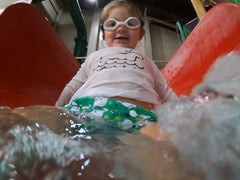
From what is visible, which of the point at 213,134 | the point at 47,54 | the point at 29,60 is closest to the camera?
the point at 213,134

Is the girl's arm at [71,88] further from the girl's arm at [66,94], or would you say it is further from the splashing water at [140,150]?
the splashing water at [140,150]

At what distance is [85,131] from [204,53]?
42.9 inches

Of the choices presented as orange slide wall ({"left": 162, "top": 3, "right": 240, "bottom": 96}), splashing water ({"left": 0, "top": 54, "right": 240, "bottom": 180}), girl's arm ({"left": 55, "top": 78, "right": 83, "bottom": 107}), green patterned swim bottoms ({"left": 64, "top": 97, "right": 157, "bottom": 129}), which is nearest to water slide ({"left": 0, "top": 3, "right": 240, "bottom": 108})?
orange slide wall ({"left": 162, "top": 3, "right": 240, "bottom": 96})

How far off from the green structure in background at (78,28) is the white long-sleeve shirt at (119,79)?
1.87m

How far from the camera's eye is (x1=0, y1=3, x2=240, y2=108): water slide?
97 centimetres

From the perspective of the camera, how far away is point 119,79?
2.24 feet

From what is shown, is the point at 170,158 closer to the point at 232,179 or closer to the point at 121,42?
the point at 232,179

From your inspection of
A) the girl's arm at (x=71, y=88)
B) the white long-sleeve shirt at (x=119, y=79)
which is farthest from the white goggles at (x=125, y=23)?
the girl's arm at (x=71, y=88)

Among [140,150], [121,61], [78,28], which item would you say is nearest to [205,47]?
[121,61]

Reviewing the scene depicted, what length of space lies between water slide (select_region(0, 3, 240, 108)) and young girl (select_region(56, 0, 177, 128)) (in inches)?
12.1

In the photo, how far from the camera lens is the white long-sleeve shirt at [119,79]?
653 mm

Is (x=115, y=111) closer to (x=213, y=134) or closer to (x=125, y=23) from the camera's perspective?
(x=213, y=134)

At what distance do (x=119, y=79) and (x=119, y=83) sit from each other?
18mm

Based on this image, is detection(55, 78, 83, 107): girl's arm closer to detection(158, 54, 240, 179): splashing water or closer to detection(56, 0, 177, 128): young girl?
detection(56, 0, 177, 128): young girl
